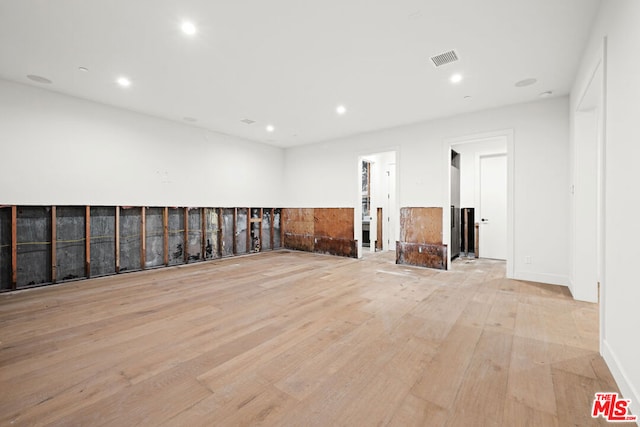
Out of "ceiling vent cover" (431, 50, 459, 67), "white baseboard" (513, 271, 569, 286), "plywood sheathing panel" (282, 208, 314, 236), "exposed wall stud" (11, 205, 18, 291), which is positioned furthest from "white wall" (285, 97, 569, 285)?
"exposed wall stud" (11, 205, 18, 291)

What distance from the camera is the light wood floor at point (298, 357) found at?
58.1 inches

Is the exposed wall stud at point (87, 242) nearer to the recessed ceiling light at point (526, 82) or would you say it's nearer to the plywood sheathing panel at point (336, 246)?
the plywood sheathing panel at point (336, 246)

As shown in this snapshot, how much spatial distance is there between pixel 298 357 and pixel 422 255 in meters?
4.09

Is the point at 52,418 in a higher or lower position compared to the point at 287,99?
lower

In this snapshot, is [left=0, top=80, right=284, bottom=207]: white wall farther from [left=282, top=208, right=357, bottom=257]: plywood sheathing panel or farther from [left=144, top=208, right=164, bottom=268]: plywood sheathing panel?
[left=282, top=208, right=357, bottom=257]: plywood sheathing panel

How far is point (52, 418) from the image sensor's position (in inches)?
55.9

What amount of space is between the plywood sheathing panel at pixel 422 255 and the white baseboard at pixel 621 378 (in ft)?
10.4

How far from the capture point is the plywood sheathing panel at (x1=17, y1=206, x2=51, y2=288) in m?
3.96

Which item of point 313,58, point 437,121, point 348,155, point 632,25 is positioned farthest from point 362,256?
point 632,25

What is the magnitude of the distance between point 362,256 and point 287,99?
13.2 ft

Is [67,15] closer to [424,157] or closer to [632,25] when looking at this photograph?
[632,25]

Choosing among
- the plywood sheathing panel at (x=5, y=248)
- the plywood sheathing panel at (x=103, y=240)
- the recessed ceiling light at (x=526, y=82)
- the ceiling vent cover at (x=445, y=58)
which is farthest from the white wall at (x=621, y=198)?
the plywood sheathing panel at (x=5, y=248)

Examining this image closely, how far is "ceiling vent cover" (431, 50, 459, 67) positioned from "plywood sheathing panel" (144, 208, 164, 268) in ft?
17.5

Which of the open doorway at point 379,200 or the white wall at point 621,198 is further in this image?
the open doorway at point 379,200
